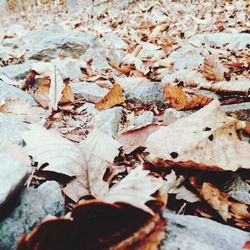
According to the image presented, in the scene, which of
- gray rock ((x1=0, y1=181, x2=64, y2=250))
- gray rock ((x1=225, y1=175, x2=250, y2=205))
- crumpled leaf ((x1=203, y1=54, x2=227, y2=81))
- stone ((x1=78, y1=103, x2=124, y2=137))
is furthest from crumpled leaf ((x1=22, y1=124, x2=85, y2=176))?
crumpled leaf ((x1=203, y1=54, x2=227, y2=81))

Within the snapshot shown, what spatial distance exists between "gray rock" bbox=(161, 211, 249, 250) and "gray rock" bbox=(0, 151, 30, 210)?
1.23 ft

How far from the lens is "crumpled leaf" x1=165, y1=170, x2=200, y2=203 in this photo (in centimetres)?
103

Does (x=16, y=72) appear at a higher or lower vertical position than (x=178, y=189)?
lower

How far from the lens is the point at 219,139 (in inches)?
46.9

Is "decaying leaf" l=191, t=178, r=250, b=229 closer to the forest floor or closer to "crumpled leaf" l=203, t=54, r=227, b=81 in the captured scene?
the forest floor

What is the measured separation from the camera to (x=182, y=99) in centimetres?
167

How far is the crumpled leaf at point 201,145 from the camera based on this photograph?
3.56 feet

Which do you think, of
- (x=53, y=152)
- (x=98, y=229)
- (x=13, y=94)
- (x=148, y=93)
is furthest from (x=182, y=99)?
(x=98, y=229)

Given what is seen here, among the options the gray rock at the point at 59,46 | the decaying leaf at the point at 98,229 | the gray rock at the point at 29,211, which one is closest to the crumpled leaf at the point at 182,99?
the gray rock at the point at 29,211

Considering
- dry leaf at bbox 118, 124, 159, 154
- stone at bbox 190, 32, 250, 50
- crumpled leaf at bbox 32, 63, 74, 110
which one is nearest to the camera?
dry leaf at bbox 118, 124, 159, 154

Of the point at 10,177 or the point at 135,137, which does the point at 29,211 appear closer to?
the point at 10,177

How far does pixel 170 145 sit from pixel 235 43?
2909 mm

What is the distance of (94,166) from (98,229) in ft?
1.38

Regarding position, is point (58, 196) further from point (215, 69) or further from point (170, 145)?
point (215, 69)
